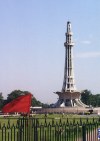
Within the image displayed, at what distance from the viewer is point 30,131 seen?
34.7ft

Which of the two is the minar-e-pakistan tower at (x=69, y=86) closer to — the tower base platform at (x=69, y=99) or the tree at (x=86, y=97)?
the tower base platform at (x=69, y=99)

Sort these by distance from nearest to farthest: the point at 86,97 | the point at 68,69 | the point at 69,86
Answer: the point at 68,69, the point at 69,86, the point at 86,97

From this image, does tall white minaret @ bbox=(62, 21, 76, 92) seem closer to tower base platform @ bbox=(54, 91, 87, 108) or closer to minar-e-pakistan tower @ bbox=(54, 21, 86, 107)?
minar-e-pakistan tower @ bbox=(54, 21, 86, 107)

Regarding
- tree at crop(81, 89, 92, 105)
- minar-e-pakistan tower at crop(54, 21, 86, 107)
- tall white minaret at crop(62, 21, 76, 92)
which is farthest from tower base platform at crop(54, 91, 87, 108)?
tree at crop(81, 89, 92, 105)

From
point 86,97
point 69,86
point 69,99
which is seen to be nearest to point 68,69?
point 69,86

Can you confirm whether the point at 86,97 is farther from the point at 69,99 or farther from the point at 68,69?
the point at 68,69

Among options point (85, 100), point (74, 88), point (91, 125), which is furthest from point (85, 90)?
point (91, 125)

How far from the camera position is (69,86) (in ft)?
380

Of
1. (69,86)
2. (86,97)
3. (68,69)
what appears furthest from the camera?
(86,97)

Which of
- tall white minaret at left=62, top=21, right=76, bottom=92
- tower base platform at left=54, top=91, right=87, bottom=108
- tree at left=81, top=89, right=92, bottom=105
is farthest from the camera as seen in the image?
tree at left=81, top=89, right=92, bottom=105

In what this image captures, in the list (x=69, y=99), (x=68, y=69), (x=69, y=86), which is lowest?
(x=69, y=99)

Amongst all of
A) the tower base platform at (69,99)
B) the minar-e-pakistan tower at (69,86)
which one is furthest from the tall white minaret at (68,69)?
the tower base platform at (69,99)

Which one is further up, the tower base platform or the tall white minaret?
the tall white minaret

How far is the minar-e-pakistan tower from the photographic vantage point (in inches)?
4445
